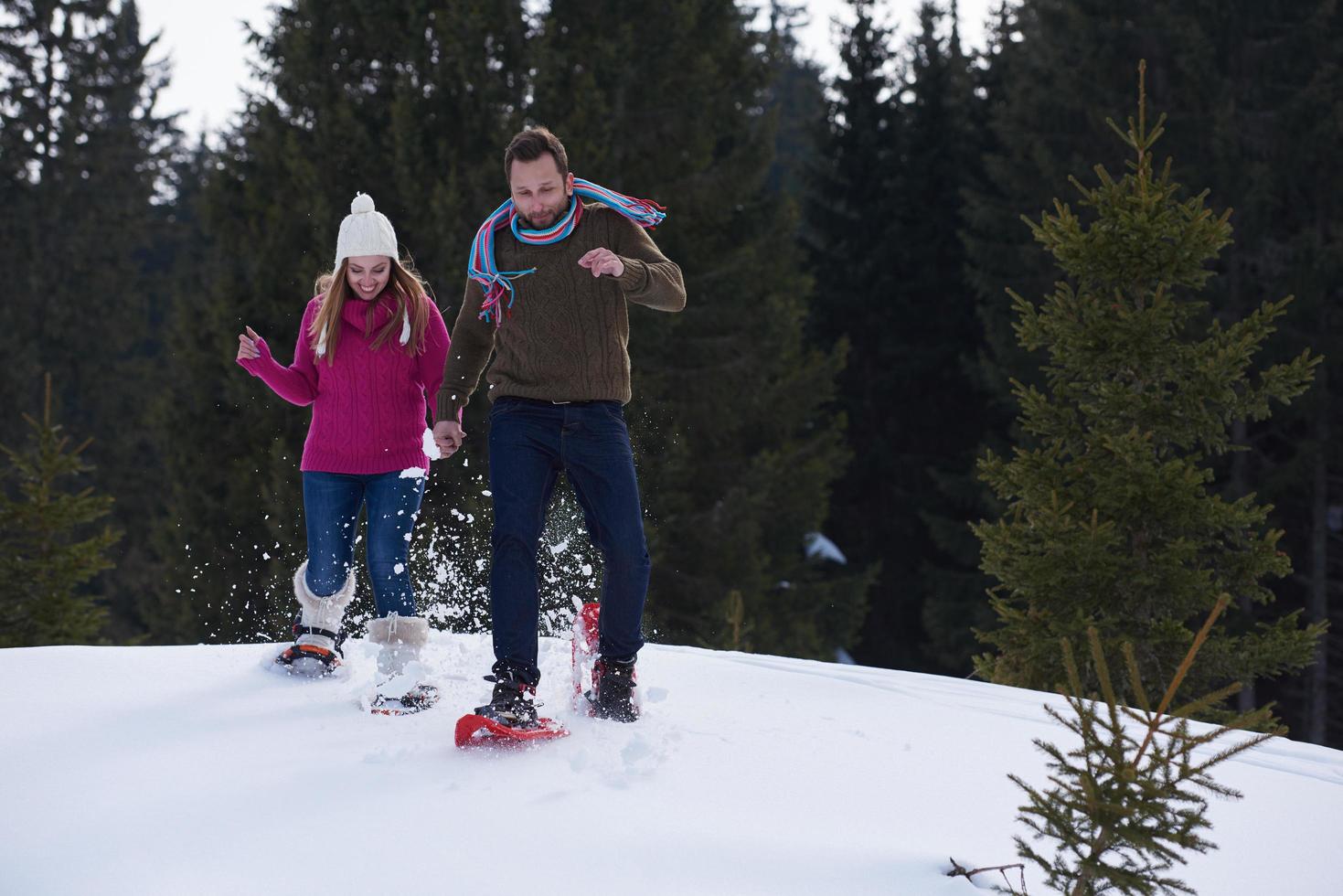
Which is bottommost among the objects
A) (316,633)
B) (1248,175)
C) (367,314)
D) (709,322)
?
(316,633)

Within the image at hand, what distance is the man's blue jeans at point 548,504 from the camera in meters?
4.19

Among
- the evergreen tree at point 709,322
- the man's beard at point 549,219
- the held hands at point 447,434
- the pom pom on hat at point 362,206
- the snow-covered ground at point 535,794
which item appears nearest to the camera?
the snow-covered ground at point 535,794

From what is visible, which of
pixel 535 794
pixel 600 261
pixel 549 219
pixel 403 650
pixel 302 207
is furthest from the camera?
pixel 302 207

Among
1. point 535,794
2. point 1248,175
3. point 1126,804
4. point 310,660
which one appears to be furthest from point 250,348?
point 1248,175

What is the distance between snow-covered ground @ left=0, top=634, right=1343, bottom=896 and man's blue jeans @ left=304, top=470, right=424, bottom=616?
404 millimetres

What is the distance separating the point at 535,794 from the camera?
3449 millimetres

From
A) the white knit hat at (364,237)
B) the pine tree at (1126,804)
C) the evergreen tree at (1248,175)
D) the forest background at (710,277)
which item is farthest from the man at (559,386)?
the evergreen tree at (1248,175)

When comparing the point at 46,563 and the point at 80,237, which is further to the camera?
the point at 80,237

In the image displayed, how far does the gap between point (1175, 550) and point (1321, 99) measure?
1382cm

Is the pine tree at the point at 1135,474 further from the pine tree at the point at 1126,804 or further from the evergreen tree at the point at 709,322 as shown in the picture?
the evergreen tree at the point at 709,322

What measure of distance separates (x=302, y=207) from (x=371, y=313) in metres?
10.7

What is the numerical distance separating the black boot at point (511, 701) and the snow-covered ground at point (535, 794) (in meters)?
0.16

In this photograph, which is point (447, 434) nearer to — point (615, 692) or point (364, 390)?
point (364, 390)

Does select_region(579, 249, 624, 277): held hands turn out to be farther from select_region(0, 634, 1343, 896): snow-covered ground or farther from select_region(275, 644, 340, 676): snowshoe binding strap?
select_region(275, 644, 340, 676): snowshoe binding strap
